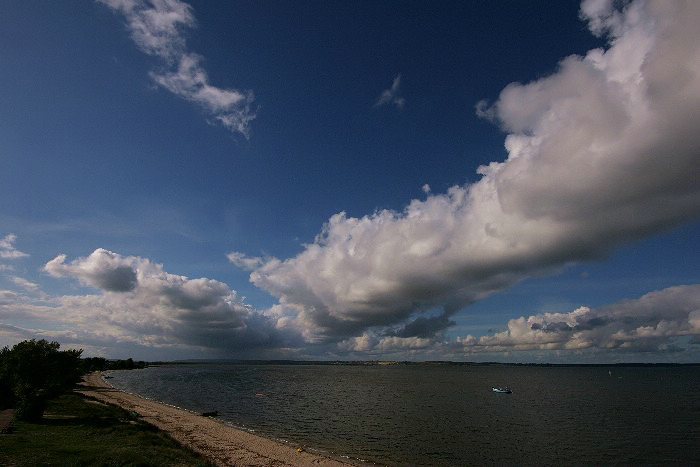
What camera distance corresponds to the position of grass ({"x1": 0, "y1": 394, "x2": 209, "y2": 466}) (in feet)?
108

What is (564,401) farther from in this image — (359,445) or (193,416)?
(193,416)

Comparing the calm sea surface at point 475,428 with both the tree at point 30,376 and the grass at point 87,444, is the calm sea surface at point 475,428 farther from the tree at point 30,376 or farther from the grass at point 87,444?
the tree at point 30,376

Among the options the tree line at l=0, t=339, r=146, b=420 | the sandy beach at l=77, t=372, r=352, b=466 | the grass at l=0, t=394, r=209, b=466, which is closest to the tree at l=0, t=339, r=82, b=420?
the tree line at l=0, t=339, r=146, b=420

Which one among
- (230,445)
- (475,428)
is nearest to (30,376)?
(230,445)

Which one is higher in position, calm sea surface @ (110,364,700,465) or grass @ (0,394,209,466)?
grass @ (0,394,209,466)

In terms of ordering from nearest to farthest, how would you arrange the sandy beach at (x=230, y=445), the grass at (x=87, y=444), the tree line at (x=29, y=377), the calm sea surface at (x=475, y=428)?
the grass at (x=87, y=444) → the sandy beach at (x=230, y=445) → the tree line at (x=29, y=377) → the calm sea surface at (x=475, y=428)

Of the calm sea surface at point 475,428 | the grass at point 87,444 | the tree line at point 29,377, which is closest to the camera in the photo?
the grass at point 87,444

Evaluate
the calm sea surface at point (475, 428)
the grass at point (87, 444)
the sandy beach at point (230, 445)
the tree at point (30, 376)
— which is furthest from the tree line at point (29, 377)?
the calm sea surface at point (475, 428)

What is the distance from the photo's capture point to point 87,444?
38.9 metres

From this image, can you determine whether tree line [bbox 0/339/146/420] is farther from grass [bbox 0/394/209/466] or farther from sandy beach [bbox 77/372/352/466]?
sandy beach [bbox 77/372/352/466]

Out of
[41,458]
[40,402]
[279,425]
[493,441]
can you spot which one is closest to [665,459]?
[493,441]

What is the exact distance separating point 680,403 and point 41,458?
156 m

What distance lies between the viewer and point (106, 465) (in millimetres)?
31906

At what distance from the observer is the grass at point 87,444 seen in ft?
108
